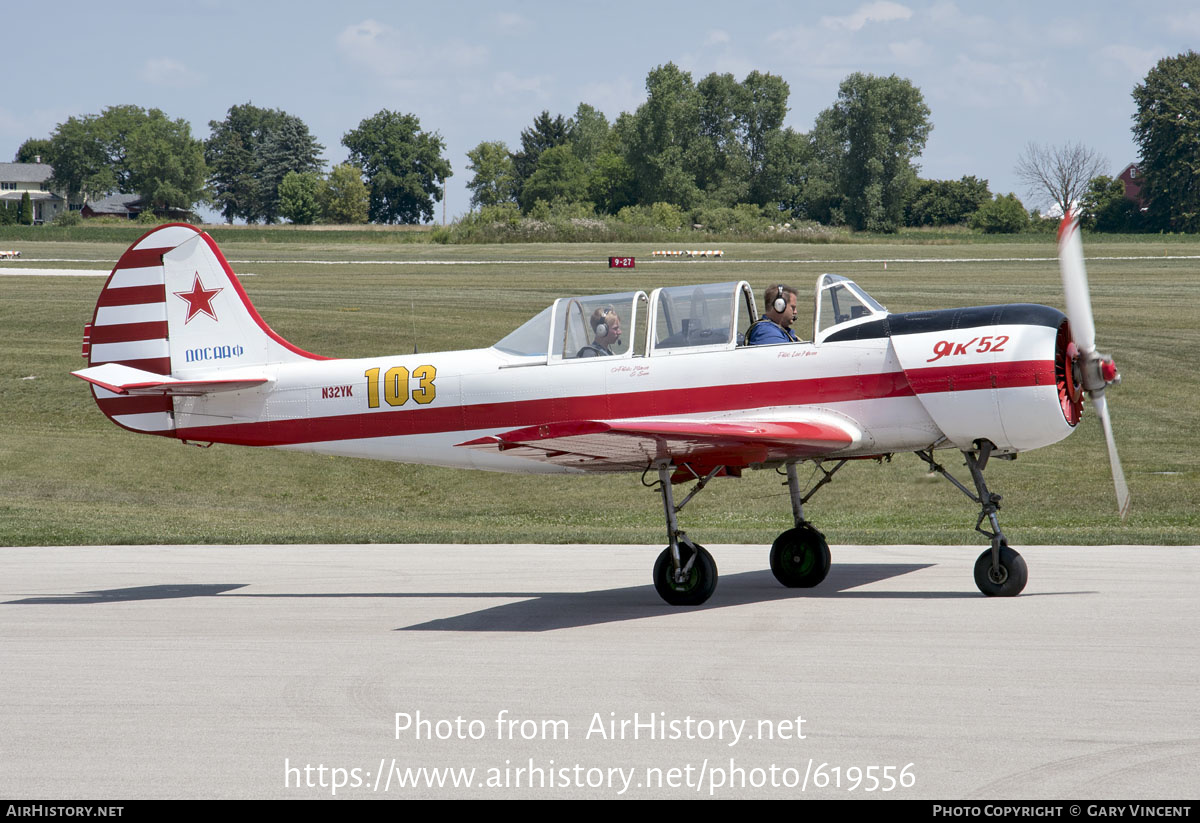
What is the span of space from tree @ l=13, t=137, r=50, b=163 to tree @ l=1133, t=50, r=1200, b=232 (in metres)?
162

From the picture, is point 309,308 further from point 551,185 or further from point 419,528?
point 551,185

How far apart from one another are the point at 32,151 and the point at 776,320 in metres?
212

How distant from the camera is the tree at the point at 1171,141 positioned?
104438mm

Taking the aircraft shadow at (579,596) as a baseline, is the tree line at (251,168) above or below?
above

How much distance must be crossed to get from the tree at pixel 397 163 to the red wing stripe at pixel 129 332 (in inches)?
6148

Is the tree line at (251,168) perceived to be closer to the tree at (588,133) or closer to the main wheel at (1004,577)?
the tree at (588,133)

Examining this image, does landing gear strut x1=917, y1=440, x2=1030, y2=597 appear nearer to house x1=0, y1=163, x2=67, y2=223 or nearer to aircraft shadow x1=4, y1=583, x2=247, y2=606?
aircraft shadow x1=4, y1=583, x2=247, y2=606

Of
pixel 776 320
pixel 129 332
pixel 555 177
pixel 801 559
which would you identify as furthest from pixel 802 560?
pixel 555 177

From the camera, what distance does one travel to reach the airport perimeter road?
17.9 feet

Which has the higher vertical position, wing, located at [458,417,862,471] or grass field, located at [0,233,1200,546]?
wing, located at [458,417,862,471]

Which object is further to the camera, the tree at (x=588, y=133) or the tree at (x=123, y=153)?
the tree at (x=588, y=133)

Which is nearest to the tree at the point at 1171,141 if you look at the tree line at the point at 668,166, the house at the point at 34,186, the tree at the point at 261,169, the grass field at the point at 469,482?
the tree line at the point at 668,166

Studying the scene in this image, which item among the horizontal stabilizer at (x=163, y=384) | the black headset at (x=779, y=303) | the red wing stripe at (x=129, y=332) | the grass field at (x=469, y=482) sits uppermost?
the black headset at (x=779, y=303)

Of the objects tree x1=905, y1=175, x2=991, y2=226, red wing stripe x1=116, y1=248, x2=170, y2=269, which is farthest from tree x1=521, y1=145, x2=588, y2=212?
red wing stripe x1=116, y1=248, x2=170, y2=269
